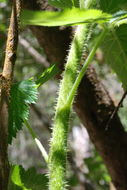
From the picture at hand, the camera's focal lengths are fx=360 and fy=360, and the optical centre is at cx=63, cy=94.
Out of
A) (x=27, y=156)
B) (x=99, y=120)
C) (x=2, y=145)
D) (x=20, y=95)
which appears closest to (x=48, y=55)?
(x=99, y=120)

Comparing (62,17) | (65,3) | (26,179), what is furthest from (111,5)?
(26,179)

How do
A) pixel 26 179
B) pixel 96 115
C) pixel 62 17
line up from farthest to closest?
pixel 96 115, pixel 26 179, pixel 62 17

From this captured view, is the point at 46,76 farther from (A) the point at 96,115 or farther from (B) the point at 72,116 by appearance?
(A) the point at 96,115

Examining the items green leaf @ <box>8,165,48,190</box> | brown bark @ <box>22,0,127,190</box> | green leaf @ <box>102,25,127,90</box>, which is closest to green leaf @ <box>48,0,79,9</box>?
green leaf @ <box>102,25,127,90</box>

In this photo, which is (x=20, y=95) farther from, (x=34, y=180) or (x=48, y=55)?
(x=48, y=55)

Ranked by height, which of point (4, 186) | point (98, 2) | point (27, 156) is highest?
point (27, 156)

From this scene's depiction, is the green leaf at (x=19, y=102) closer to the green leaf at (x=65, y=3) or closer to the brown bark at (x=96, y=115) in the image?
the green leaf at (x=65, y=3)

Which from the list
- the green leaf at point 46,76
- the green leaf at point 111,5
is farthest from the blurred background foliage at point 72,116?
the green leaf at point 111,5
